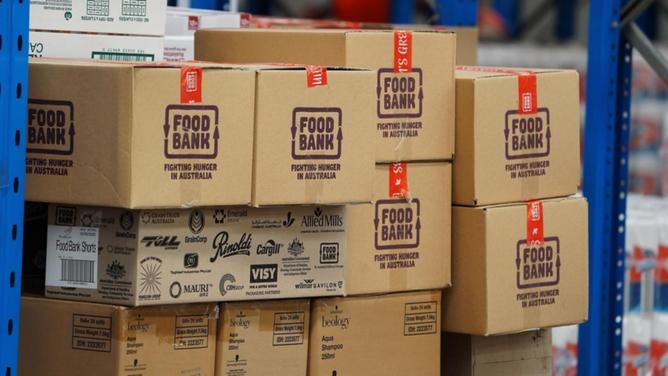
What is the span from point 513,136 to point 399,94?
1.08 ft

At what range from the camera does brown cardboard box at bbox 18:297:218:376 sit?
8.89 ft

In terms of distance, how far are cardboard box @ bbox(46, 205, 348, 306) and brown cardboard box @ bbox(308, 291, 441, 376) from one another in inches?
5.5

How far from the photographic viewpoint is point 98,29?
309cm

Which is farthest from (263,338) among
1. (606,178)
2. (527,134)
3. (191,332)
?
(606,178)

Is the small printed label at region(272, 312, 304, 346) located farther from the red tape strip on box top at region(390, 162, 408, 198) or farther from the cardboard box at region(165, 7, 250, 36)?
the cardboard box at region(165, 7, 250, 36)

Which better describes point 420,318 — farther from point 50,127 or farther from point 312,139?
point 50,127

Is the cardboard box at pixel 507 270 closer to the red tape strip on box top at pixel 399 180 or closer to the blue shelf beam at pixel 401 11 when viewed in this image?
the red tape strip on box top at pixel 399 180

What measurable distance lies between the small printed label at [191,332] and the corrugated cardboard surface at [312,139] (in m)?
0.29

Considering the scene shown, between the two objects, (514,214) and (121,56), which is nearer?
(121,56)

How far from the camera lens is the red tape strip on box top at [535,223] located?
328 centimetres

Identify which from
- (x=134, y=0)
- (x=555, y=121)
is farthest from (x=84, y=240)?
(x=555, y=121)

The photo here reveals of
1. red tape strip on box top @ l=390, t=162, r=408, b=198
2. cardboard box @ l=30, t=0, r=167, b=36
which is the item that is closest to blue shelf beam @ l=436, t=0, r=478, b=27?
red tape strip on box top @ l=390, t=162, r=408, b=198

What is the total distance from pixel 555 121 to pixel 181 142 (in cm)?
118

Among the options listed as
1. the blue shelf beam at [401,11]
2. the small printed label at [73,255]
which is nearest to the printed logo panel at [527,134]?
the small printed label at [73,255]
